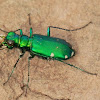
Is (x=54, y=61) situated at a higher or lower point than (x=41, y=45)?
lower

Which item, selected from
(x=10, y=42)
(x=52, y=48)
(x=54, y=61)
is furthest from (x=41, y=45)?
(x=10, y=42)

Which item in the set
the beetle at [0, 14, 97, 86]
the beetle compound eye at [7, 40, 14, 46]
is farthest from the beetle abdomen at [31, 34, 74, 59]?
the beetle compound eye at [7, 40, 14, 46]

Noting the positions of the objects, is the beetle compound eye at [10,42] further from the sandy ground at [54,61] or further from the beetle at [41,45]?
the sandy ground at [54,61]

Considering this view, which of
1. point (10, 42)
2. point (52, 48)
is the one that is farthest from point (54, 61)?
point (10, 42)

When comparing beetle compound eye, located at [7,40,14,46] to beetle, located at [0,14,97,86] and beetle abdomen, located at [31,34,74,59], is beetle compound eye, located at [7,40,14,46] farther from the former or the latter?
beetle abdomen, located at [31,34,74,59]

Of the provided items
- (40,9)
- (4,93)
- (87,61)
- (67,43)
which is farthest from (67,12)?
(4,93)

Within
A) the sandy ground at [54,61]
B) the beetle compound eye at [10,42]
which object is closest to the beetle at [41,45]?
the beetle compound eye at [10,42]

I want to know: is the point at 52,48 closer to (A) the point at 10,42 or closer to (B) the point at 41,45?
(B) the point at 41,45

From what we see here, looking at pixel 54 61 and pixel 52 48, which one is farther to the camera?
pixel 54 61
